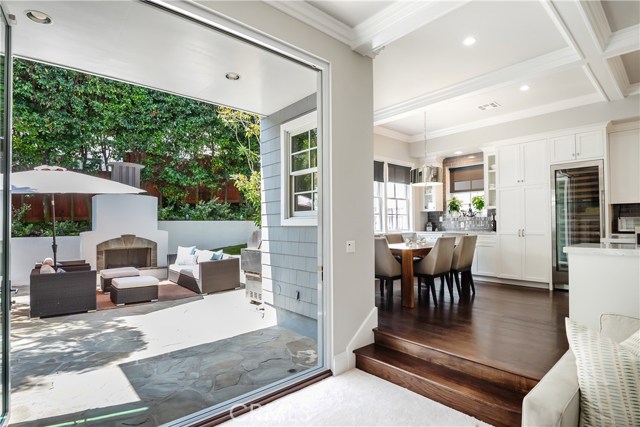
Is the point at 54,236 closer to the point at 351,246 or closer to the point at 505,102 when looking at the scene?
the point at 351,246

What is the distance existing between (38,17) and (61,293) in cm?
304

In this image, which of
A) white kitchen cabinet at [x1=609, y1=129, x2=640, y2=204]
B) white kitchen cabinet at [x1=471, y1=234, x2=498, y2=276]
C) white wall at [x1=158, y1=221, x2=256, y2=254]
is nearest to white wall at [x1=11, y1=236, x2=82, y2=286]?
white wall at [x1=158, y1=221, x2=256, y2=254]

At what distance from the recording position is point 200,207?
6.01 meters

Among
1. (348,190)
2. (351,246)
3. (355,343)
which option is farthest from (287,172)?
(355,343)

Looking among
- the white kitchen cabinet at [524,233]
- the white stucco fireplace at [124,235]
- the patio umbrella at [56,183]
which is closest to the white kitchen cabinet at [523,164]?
the white kitchen cabinet at [524,233]

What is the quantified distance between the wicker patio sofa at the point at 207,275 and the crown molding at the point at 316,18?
429 centimetres

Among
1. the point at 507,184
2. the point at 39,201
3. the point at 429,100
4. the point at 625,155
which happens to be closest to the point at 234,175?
the point at 39,201

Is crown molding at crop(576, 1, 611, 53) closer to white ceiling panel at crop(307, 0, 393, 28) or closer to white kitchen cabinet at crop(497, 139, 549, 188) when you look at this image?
white ceiling panel at crop(307, 0, 393, 28)

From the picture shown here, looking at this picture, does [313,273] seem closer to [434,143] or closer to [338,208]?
[338,208]

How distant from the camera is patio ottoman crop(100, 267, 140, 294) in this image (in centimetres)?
496

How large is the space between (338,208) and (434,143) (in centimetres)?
479

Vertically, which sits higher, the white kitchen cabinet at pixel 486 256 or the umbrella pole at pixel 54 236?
the umbrella pole at pixel 54 236

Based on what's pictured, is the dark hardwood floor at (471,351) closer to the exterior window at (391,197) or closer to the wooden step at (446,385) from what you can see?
the wooden step at (446,385)

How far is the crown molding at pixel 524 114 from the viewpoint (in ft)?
16.3
